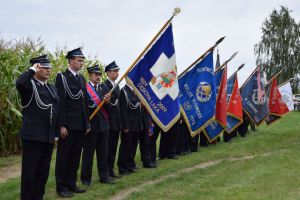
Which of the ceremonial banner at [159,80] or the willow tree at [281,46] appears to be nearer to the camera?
the ceremonial banner at [159,80]

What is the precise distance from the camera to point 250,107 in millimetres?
14344

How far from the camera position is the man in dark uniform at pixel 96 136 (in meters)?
6.82

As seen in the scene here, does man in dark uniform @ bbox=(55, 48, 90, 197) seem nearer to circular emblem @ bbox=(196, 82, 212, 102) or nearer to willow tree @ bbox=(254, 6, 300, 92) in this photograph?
circular emblem @ bbox=(196, 82, 212, 102)

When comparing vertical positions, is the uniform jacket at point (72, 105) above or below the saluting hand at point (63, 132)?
above

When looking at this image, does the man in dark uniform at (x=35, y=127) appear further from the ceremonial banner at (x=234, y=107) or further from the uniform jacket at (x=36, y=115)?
the ceremonial banner at (x=234, y=107)

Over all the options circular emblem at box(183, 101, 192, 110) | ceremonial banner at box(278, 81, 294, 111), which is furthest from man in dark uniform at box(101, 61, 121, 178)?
ceremonial banner at box(278, 81, 294, 111)

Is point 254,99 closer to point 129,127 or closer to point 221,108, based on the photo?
point 221,108

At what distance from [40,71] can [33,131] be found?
0.69m

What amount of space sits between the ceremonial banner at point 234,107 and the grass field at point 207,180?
2604mm

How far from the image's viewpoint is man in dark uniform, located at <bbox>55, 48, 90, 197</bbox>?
6.11 m

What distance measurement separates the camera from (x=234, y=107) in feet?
42.9

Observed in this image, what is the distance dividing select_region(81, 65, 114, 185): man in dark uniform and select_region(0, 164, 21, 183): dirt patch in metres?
1.76

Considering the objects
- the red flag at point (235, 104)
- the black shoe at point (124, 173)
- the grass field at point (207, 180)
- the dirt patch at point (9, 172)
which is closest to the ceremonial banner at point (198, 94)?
the grass field at point (207, 180)

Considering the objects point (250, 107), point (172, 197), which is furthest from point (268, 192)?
point (250, 107)
